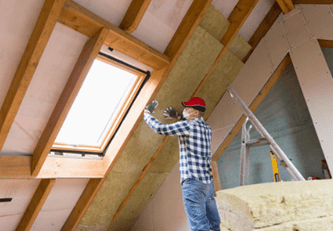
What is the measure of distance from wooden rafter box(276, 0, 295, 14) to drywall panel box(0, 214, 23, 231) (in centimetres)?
364

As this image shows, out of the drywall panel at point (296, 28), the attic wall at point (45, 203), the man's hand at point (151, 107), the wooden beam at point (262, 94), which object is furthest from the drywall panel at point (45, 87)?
the drywall panel at point (296, 28)

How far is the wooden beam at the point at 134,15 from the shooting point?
1.73m

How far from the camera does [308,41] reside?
251cm

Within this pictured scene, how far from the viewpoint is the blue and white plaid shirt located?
1.86m

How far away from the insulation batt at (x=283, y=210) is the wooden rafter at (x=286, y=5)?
8.20 feet

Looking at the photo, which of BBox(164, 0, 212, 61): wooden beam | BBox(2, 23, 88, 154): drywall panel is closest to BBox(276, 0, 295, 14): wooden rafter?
BBox(164, 0, 212, 61): wooden beam

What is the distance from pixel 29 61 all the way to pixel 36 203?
1496 millimetres

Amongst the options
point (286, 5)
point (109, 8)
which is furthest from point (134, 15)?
point (286, 5)

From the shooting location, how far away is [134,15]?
5.80ft

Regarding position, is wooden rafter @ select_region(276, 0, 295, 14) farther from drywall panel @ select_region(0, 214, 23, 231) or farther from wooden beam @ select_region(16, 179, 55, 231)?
drywall panel @ select_region(0, 214, 23, 231)

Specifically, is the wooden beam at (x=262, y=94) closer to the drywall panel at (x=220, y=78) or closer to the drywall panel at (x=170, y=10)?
the drywall panel at (x=220, y=78)

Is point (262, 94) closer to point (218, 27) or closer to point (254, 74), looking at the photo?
point (254, 74)

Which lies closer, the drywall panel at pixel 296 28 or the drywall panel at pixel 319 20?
the drywall panel at pixel 319 20

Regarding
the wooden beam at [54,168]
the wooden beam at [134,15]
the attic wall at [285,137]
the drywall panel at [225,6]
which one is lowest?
the wooden beam at [54,168]
